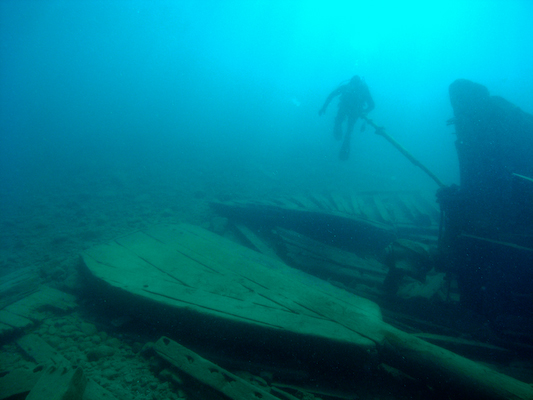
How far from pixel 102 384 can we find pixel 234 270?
66.8 inches

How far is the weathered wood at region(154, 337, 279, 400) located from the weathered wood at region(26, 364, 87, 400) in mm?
581

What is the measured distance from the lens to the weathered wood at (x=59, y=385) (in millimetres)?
1541

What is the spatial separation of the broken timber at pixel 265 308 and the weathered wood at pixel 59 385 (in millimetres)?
797

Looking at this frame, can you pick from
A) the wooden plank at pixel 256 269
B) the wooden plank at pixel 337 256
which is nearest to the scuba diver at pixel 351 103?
the wooden plank at pixel 337 256

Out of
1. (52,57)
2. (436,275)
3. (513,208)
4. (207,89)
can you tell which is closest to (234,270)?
(436,275)

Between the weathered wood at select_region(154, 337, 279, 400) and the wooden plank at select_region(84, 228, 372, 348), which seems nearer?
the weathered wood at select_region(154, 337, 279, 400)

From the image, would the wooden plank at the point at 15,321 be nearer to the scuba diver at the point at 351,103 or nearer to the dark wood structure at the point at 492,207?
the dark wood structure at the point at 492,207

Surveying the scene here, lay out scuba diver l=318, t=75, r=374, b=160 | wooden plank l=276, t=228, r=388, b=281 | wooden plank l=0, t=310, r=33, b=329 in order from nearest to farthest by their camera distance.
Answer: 1. wooden plank l=0, t=310, r=33, b=329
2. wooden plank l=276, t=228, r=388, b=281
3. scuba diver l=318, t=75, r=374, b=160

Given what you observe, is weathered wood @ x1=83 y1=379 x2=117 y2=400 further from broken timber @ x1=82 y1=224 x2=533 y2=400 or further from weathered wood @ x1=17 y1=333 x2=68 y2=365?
broken timber @ x1=82 y1=224 x2=533 y2=400

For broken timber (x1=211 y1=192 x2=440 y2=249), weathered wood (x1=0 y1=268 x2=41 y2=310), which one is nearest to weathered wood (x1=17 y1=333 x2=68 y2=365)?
Result: weathered wood (x1=0 y1=268 x2=41 y2=310)

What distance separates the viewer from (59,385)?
1.63 metres

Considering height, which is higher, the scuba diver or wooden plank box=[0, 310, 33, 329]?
the scuba diver

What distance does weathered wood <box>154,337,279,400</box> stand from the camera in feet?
5.87

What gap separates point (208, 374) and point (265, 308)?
2.44 feet
